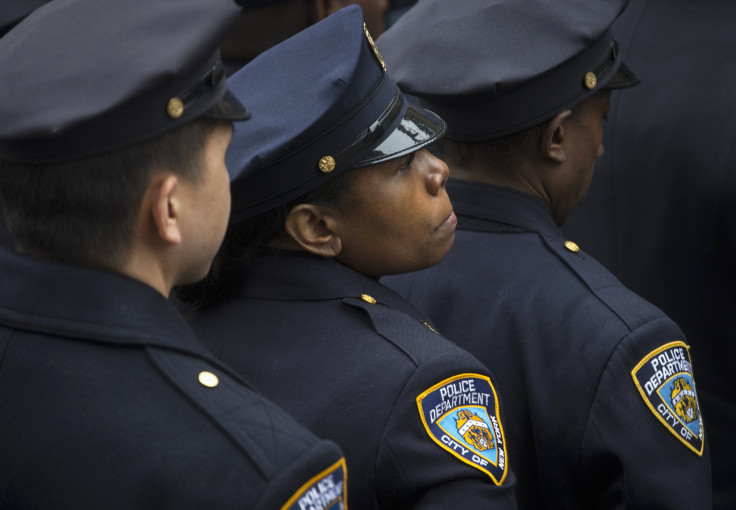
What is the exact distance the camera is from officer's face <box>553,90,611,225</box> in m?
2.30

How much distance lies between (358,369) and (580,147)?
0.86 meters

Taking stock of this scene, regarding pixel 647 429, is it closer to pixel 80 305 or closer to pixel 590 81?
pixel 590 81

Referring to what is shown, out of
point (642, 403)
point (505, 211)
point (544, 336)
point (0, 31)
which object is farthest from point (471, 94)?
point (0, 31)

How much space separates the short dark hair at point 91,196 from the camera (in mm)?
1326

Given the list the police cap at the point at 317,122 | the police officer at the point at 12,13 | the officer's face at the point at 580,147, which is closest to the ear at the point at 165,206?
the police cap at the point at 317,122

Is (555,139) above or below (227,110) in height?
below

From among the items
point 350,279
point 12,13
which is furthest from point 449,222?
point 12,13

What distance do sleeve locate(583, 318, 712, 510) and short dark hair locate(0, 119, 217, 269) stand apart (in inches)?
37.7

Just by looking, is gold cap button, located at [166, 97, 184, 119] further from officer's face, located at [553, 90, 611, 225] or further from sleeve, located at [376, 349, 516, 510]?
officer's face, located at [553, 90, 611, 225]

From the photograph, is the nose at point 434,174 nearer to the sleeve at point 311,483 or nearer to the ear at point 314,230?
the ear at point 314,230

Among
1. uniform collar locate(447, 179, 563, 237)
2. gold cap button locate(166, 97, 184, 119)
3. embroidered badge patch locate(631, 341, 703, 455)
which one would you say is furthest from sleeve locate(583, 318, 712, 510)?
gold cap button locate(166, 97, 184, 119)

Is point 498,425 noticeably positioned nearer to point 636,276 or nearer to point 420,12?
point 420,12

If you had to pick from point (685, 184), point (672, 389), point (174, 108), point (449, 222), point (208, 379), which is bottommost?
point (685, 184)

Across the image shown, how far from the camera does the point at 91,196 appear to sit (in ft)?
4.35
